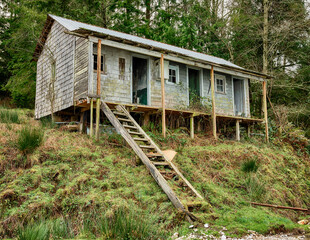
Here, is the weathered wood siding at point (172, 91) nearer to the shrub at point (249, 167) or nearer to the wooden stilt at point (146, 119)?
the wooden stilt at point (146, 119)

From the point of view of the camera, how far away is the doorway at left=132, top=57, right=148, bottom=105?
14.4 metres

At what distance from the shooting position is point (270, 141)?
15930mm

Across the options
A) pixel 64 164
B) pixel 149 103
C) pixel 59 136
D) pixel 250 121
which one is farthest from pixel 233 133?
pixel 64 164

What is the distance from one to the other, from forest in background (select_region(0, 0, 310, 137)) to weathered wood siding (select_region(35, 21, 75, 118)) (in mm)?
3996

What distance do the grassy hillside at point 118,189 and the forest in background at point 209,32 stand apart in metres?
11.4

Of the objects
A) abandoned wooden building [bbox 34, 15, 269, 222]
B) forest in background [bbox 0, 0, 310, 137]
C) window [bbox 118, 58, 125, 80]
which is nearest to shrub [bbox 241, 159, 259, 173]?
abandoned wooden building [bbox 34, 15, 269, 222]

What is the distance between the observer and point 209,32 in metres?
26.8

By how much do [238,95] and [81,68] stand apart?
1005 cm

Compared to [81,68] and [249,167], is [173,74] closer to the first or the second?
[81,68]

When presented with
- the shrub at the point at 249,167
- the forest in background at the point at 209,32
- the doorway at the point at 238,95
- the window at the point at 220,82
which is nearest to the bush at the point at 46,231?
the shrub at the point at 249,167

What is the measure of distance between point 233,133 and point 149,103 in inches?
234

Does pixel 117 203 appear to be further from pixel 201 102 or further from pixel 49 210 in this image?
pixel 201 102

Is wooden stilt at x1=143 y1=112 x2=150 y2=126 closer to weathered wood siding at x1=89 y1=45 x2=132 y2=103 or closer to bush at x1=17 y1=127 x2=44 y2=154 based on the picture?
weathered wood siding at x1=89 y1=45 x2=132 y2=103

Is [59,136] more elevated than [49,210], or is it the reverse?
[59,136]
